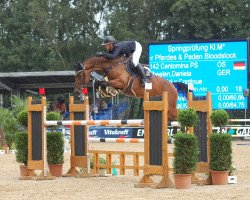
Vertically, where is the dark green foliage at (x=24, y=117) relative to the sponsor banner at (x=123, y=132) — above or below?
above

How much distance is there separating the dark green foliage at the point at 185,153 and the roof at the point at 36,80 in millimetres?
17788

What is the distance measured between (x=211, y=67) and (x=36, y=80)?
773 centimetres

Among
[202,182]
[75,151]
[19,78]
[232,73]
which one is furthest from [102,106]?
[202,182]

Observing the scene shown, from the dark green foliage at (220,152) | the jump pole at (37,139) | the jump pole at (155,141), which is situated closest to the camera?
Answer: the jump pole at (155,141)

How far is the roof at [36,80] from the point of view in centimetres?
2795

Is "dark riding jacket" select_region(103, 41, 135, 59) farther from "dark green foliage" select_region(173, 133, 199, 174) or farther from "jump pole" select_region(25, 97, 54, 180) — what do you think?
"dark green foliage" select_region(173, 133, 199, 174)

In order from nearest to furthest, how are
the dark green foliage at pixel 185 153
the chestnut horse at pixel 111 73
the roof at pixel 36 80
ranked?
the dark green foliage at pixel 185 153, the chestnut horse at pixel 111 73, the roof at pixel 36 80

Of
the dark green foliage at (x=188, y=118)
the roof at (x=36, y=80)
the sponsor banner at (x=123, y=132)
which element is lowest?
the sponsor banner at (x=123, y=132)

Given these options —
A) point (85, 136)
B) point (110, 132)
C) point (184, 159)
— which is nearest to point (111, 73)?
point (85, 136)

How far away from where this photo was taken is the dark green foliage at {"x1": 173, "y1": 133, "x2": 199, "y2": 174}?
9.98 meters

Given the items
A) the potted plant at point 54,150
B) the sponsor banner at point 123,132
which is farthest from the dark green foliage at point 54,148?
the sponsor banner at point 123,132

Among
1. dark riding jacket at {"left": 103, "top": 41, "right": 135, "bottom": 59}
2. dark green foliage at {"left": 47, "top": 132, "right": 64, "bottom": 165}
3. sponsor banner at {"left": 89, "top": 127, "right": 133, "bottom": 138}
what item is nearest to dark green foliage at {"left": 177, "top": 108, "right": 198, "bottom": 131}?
dark green foliage at {"left": 47, "top": 132, "right": 64, "bottom": 165}

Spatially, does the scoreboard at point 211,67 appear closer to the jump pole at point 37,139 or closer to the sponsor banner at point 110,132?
the sponsor banner at point 110,132

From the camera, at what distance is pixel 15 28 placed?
145 ft
